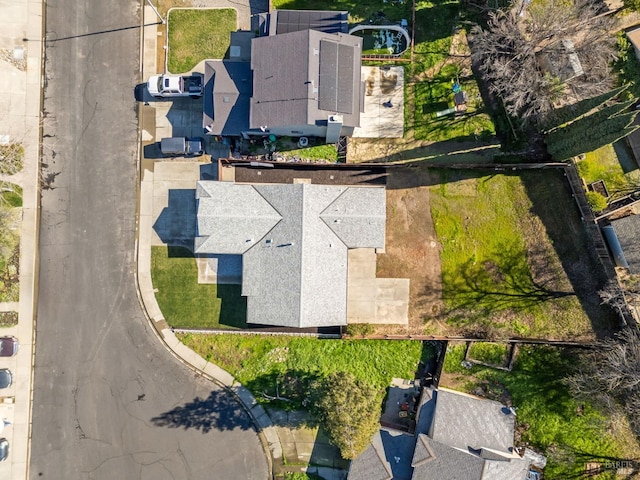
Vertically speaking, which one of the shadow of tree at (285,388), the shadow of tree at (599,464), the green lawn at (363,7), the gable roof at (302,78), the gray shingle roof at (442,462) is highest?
the green lawn at (363,7)

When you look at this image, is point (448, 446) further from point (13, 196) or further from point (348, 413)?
point (13, 196)

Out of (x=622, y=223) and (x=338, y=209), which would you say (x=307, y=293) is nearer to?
(x=338, y=209)

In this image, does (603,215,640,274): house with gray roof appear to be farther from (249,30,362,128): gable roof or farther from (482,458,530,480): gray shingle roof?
(249,30,362,128): gable roof

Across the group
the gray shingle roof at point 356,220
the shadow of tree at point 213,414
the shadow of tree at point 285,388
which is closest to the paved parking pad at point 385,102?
the gray shingle roof at point 356,220

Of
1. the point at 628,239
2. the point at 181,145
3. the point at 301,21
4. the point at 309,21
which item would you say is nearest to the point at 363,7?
the point at 309,21

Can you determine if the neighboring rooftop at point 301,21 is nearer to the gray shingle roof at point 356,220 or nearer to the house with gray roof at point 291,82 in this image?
the house with gray roof at point 291,82

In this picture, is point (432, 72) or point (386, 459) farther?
point (432, 72)
